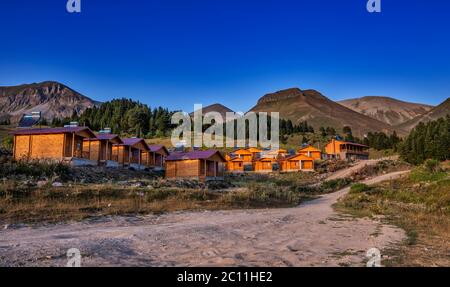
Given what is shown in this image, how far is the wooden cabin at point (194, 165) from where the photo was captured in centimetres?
3931

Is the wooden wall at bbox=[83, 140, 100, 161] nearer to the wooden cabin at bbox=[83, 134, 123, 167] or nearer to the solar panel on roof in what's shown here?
the wooden cabin at bbox=[83, 134, 123, 167]

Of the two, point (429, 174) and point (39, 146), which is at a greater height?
point (39, 146)

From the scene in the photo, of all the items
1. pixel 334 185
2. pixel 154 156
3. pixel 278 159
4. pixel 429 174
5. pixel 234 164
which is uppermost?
pixel 278 159

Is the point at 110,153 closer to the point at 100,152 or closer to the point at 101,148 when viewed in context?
the point at 101,148

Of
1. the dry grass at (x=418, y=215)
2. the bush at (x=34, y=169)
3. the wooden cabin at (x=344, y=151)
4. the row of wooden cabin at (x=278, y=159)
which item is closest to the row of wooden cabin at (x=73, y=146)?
the bush at (x=34, y=169)

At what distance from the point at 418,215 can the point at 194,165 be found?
25865 mm

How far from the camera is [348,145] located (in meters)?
73.6

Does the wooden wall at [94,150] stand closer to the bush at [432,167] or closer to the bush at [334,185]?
the bush at [334,185]

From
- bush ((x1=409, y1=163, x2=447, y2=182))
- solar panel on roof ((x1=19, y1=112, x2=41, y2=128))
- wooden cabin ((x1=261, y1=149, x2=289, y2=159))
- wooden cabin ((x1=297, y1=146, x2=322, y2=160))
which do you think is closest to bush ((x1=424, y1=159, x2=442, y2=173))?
bush ((x1=409, y1=163, x2=447, y2=182))

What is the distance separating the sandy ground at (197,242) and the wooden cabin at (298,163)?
42432 millimetres

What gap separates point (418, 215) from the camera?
16.5 metres

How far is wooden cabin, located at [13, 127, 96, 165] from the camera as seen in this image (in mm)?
33219

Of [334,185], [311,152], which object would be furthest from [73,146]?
[311,152]

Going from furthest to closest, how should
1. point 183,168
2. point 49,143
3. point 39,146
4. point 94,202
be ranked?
1. point 183,168
2. point 39,146
3. point 49,143
4. point 94,202
